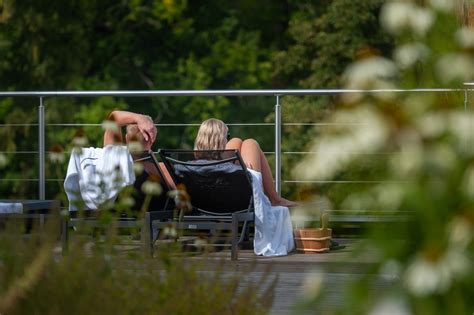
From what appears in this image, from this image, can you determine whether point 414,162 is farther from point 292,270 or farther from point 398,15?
point 292,270

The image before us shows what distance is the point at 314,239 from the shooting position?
682 cm

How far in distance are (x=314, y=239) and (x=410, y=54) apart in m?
4.84

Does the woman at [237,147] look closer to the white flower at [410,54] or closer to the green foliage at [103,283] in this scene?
the green foliage at [103,283]

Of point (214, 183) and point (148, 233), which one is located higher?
point (214, 183)

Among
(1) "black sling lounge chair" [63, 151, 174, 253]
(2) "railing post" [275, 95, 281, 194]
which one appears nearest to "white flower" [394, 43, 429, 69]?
(1) "black sling lounge chair" [63, 151, 174, 253]

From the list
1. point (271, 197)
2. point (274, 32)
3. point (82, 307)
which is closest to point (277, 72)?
point (274, 32)

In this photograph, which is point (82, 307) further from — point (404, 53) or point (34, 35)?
point (34, 35)

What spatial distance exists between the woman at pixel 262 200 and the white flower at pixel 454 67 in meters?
4.53

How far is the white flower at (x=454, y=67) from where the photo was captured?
201 cm

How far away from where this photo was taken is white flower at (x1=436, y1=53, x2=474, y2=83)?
2.01 metres

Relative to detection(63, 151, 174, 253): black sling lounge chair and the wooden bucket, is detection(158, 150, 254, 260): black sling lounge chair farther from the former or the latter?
the wooden bucket

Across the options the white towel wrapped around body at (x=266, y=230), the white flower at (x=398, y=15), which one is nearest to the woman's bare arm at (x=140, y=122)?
the white towel wrapped around body at (x=266, y=230)

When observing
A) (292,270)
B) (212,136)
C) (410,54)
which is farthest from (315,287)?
(212,136)

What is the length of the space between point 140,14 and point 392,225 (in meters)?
23.6
